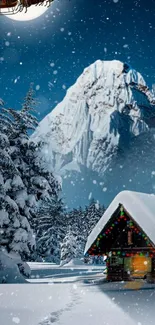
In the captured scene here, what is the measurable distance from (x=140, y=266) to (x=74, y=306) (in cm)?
754

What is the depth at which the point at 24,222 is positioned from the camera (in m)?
22.7

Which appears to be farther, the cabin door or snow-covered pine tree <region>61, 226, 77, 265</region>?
snow-covered pine tree <region>61, 226, 77, 265</region>

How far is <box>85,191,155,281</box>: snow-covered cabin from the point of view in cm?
Result: 1515

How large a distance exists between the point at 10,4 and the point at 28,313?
8.28 metres

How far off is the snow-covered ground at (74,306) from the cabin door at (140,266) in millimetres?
2941

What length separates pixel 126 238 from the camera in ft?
54.1

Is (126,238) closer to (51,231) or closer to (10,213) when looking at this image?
(10,213)

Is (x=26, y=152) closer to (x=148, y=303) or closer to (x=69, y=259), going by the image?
(x=148, y=303)

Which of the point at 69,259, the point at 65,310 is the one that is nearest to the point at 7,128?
the point at 65,310

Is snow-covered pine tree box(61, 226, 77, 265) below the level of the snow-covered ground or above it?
above

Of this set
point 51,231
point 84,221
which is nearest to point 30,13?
point 51,231

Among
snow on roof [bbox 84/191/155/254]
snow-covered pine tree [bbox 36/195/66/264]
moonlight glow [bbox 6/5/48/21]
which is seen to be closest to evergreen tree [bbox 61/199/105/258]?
snow-covered pine tree [bbox 36/195/66/264]

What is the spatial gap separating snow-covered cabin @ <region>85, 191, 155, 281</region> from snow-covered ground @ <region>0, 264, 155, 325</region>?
2749mm

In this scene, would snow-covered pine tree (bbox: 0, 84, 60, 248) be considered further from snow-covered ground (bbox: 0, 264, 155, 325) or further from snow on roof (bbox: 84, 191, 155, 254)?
snow-covered ground (bbox: 0, 264, 155, 325)
